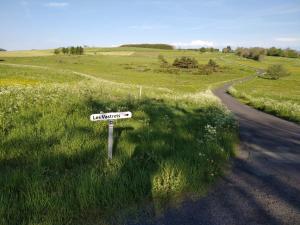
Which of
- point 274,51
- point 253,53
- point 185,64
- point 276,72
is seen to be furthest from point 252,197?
point 274,51

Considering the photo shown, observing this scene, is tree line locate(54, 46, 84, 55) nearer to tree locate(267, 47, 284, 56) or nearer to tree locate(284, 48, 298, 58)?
tree locate(267, 47, 284, 56)

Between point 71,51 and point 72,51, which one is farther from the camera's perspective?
point 72,51

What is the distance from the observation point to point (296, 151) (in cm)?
937

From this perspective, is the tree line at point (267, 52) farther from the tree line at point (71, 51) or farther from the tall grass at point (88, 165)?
the tall grass at point (88, 165)

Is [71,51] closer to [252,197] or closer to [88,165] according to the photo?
[88,165]

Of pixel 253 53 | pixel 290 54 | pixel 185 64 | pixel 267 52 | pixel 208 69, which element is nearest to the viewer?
pixel 208 69

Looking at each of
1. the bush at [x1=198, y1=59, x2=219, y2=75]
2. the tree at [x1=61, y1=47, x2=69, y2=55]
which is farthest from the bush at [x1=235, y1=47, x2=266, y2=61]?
the tree at [x1=61, y1=47, x2=69, y2=55]

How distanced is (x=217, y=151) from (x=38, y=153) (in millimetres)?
4545

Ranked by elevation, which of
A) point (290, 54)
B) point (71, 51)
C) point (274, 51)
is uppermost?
point (274, 51)

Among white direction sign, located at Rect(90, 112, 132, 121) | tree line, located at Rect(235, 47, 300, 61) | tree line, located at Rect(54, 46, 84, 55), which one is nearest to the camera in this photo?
white direction sign, located at Rect(90, 112, 132, 121)

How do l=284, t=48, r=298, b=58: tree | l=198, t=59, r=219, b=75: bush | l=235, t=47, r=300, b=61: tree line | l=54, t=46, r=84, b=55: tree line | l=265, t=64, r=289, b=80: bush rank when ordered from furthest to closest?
l=284, t=48, r=298, b=58: tree
l=235, t=47, r=300, b=61: tree line
l=54, t=46, r=84, b=55: tree line
l=198, t=59, r=219, b=75: bush
l=265, t=64, r=289, b=80: bush

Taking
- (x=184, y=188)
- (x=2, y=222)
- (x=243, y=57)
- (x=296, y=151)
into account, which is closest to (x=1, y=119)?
(x=2, y=222)

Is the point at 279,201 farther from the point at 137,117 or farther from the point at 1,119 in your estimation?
the point at 1,119

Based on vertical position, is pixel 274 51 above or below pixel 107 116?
above
